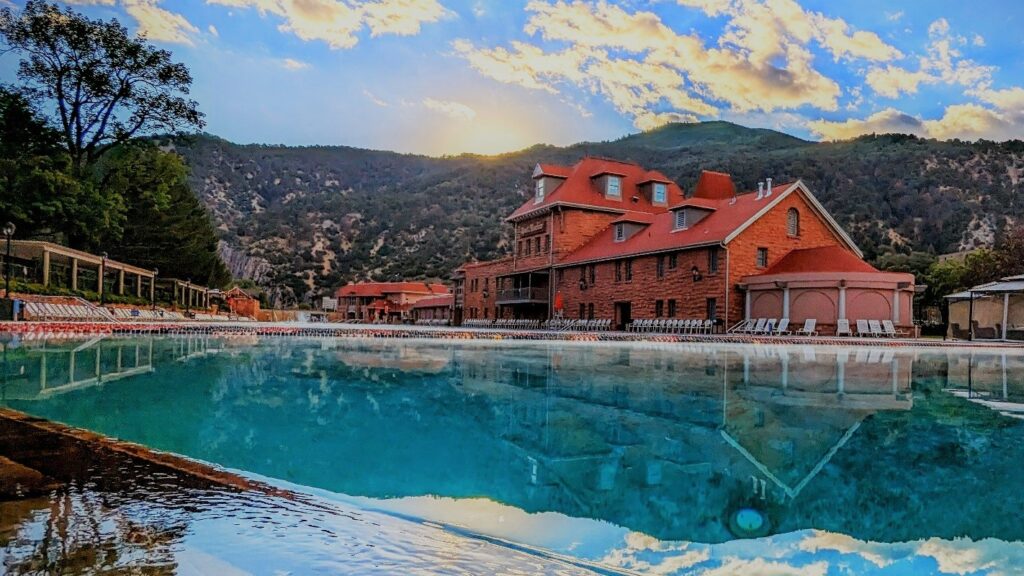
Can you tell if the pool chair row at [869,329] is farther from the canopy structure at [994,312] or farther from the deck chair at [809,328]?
the canopy structure at [994,312]

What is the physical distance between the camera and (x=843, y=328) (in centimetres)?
2516

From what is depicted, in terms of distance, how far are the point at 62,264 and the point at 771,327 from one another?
31365mm

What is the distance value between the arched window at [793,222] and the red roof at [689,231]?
3.81 ft

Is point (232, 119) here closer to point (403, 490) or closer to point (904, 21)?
point (904, 21)

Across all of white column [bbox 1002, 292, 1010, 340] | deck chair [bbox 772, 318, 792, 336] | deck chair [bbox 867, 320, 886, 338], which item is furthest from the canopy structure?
deck chair [bbox 772, 318, 792, 336]

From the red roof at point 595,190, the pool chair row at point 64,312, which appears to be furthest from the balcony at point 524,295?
the pool chair row at point 64,312

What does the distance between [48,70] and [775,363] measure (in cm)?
3336

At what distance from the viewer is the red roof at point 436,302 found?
5297 cm

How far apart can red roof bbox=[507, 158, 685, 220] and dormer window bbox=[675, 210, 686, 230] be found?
745 centimetres

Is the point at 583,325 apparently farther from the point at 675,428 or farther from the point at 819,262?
the point at 675,428

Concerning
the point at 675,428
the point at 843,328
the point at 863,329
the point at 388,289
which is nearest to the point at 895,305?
the point at 863,329

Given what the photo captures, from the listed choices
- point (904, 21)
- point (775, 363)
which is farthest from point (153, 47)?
point (904, 21)

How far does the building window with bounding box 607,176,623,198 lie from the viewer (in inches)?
1563

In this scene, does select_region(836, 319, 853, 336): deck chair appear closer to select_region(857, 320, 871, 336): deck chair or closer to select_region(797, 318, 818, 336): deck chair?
select_region(857, 320, 871, 336): deck chair
